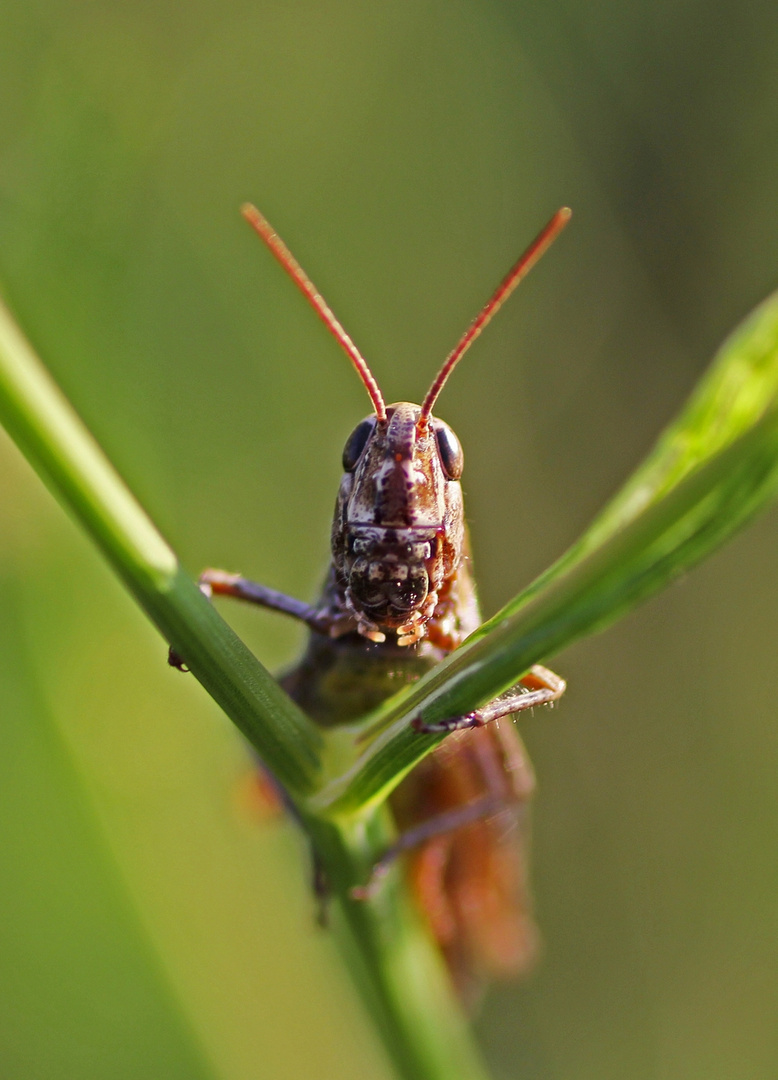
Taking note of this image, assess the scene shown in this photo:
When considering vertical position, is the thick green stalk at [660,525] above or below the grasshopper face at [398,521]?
below

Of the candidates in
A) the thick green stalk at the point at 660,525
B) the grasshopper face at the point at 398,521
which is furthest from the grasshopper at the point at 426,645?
the thick green stalk at the point at 660,525

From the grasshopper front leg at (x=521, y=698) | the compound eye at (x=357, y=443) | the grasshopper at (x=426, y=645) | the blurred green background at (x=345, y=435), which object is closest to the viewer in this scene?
the grasshopper front leg at (x=521, y=698)

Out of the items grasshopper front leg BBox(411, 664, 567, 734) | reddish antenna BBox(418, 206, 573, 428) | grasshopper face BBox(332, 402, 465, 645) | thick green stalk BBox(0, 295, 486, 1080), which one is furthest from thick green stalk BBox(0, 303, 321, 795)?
reddish antenna BBox(418, 206, 573, 428)

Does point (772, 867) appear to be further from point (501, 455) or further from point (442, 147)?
point (442, 147)

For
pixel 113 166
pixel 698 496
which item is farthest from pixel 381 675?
pixel 113 166

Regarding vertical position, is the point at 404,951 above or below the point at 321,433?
below

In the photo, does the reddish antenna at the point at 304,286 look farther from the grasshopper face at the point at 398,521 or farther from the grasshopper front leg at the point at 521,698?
the grasshopper front leg at the point at 521,698
